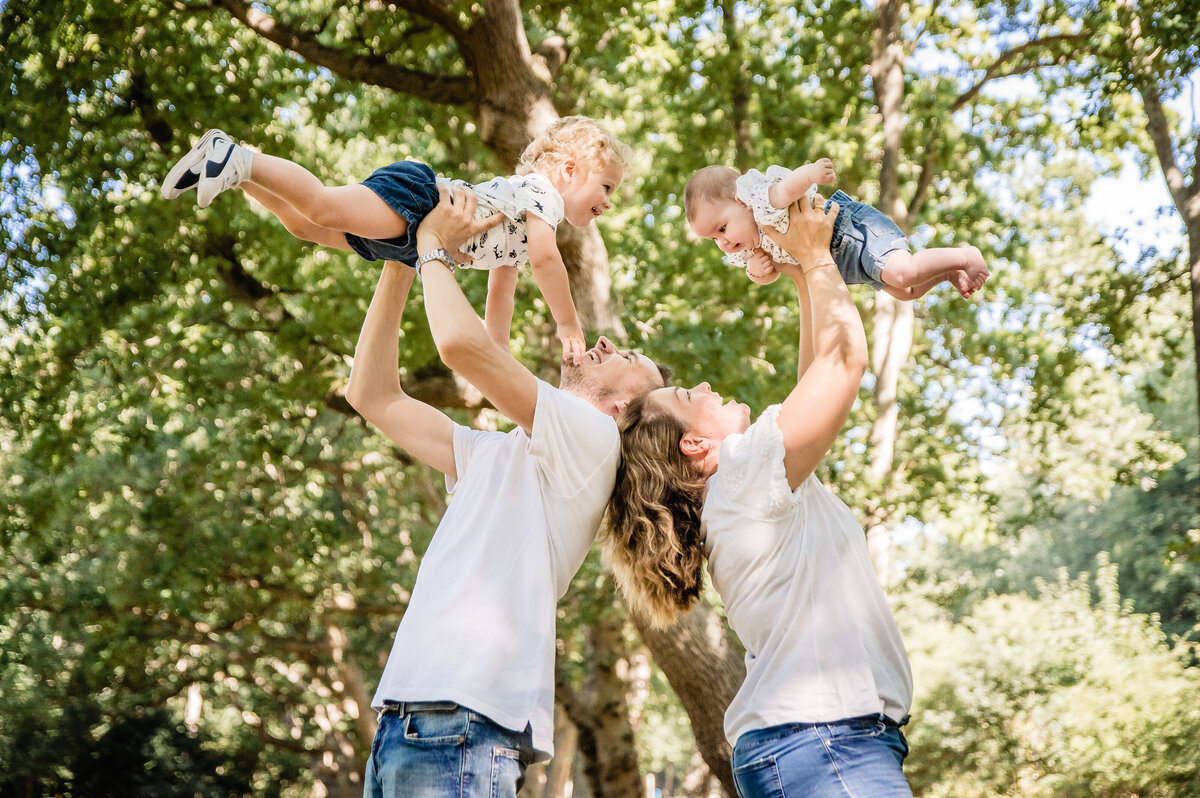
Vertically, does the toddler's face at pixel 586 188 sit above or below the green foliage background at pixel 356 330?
below

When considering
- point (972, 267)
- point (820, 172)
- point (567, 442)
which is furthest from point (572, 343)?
point (972, 267)

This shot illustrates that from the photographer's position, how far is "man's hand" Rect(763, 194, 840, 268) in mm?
2709

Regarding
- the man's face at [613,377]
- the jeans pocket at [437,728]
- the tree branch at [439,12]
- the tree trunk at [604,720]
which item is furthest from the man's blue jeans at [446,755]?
the tree trunk at [604,720]

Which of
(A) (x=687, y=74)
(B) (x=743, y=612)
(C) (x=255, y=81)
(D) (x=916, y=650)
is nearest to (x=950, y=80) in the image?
(A) (x=687, y=74)

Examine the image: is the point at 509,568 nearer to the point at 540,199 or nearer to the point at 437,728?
the point at 437,728

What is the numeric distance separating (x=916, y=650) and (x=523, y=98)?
1749 cm

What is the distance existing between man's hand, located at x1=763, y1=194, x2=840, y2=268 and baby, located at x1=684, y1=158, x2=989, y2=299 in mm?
32

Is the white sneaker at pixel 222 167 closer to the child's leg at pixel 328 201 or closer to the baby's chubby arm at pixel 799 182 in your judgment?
the child's leg at pixel 328 201

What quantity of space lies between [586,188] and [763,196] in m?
0.80

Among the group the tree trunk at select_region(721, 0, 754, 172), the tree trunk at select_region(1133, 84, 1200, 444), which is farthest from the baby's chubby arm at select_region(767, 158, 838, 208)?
the tree trunk at select_region(721, 0, 754, 172)

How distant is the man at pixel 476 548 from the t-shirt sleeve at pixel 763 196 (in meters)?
0.77

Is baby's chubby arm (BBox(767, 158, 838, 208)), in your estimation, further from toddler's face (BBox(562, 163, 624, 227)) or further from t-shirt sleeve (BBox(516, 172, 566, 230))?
toddler's face (BBox(562, 163, 624, 227))

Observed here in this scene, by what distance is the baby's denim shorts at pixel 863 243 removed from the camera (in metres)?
3.00

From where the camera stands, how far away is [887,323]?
9344mm
